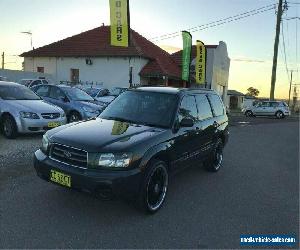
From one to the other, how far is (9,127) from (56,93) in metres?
3.68

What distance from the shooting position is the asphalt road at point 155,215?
4195 millimetres

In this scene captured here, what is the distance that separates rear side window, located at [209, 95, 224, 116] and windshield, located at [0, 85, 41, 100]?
19.2 ft

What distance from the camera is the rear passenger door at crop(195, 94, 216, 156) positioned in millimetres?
6562

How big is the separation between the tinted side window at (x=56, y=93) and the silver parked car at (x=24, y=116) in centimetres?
249

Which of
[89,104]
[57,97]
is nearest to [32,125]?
[89,104]

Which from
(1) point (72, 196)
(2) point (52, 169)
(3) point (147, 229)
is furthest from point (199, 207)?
(2) point (52, 169)

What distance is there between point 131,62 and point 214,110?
74.7 ft

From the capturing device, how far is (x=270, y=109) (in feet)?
108

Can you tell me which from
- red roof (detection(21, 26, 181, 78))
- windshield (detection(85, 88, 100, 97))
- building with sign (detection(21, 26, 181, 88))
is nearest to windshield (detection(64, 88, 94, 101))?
windshield (detection(85, 88, 100, 97))

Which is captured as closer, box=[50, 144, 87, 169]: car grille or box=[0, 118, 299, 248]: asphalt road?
box=[0, 118, 299, 248]: asphalt road

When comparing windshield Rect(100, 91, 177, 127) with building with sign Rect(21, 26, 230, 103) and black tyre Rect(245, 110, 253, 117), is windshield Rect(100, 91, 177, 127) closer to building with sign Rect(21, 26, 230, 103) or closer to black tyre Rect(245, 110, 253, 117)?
building with sign Rect(21, 26, 230, 103)

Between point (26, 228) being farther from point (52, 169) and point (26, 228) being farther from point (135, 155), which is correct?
point (135, 155)

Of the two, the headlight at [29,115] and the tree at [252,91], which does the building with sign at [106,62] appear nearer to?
the headlight at [29,115]

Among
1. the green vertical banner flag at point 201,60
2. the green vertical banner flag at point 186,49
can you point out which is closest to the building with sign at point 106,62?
the green vertical banner flag at point 201,60
